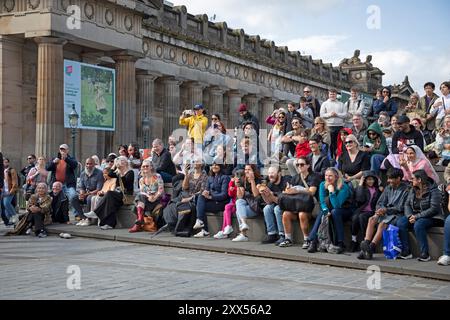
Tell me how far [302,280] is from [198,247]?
4062 mm

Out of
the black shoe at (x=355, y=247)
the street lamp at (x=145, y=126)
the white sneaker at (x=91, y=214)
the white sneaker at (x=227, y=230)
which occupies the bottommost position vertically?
the black shoe at (x=355, y=247)

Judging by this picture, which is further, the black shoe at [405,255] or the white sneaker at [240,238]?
the white sneaker at [240,238]

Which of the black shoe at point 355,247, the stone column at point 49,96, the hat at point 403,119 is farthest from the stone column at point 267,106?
the black shoe at point 355,247

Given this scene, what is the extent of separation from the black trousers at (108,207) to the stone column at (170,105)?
24.5m

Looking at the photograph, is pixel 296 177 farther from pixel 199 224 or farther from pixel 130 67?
pixel 130 67

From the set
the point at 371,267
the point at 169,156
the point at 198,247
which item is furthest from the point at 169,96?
the point at 371,267

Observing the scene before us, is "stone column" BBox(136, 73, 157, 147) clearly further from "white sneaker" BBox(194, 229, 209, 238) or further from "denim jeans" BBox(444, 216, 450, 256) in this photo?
"denim jeans" BBox(444, 216, 450, 256)

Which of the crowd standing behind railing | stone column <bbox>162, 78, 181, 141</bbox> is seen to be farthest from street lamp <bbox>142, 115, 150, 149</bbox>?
the crowd standing behind railing

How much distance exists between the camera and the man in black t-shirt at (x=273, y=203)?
43.0 feet

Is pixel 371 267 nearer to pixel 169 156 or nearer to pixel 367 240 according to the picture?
pixel 367 240

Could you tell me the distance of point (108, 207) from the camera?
52.9 feet

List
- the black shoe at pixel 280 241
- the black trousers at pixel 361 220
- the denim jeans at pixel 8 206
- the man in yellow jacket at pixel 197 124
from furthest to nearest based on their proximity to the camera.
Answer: the denim jeans at pixel 8 206 < the man in yellow jacket at pixel 197 124 < the black shoe at pixel 280 241 < the black trousers at pixel 361 220

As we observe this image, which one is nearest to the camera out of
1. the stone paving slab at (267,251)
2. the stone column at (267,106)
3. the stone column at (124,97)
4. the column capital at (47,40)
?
the stone paving slab at (267,251)

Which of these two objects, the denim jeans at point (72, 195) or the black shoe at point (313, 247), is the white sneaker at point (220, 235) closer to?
the black shoe at point (313, 247)
